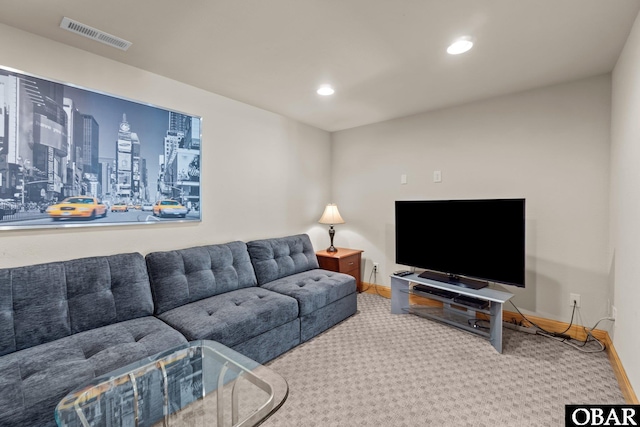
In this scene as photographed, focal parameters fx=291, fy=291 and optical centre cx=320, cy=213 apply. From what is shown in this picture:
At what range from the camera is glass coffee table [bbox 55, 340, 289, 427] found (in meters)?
1.22

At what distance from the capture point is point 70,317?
6.11ft

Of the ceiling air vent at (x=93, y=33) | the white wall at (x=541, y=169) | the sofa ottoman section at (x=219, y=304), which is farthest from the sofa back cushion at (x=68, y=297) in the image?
the white wall at (x=541, y=169)

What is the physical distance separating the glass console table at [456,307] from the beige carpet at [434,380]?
124 millimetres

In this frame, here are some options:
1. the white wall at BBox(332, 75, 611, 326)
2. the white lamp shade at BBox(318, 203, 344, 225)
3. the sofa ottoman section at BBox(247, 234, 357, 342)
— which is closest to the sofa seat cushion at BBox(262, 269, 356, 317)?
the sofa ottoman section at BBox(247, 234, 357, 342)

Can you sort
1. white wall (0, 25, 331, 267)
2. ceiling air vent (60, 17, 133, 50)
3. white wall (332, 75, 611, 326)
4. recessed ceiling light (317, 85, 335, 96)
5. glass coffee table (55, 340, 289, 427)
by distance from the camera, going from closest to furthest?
glass coffee table (55, 340, 289, 427) → ceiling air vent (60, 17, 133, 50) → white wall (0, 25, 331, 267) → white wall (332, 75, 611, 326) → recessed ceiling light (317, 85, 335, 96)

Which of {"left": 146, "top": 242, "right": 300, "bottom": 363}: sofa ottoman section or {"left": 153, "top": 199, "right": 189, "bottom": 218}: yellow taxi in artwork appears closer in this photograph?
{"left": 146, "top": 242, "right": 300, "bottom": 363}: sofa ottoman section

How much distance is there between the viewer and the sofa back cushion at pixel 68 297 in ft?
5.56

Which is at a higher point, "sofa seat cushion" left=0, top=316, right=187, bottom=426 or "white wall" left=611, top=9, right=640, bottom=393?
"white wall" left=611, top=9, right=640, bottom=393

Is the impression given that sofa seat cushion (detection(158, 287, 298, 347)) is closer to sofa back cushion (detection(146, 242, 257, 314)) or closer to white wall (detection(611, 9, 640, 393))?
sofa back cushion (detection(146, 242, 257, 314))

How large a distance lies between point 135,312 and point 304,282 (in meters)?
1.50

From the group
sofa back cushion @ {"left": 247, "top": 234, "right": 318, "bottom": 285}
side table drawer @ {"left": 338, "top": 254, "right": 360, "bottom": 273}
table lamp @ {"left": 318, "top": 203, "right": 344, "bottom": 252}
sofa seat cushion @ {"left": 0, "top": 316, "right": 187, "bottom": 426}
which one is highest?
table lamp @ {"left": 318, "top": 203, "right": 344, "bottom": 252}

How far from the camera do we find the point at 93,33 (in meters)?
1.94

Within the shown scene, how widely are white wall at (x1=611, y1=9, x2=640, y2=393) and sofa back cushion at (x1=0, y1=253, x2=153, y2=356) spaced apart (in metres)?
3.23

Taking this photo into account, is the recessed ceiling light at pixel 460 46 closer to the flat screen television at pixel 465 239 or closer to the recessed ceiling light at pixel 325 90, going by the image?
the recessed ceiling light at pixel 325 90
